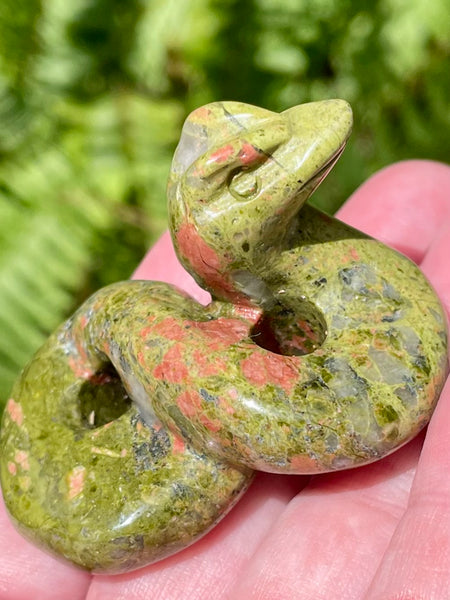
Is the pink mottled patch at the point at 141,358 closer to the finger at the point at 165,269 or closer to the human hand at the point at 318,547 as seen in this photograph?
the human hand at the point at 318,547

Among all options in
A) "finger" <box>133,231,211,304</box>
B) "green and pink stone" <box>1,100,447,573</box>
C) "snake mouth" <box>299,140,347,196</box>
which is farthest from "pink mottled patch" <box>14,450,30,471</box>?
"snake mouth" <box>299,140,347,196</box>

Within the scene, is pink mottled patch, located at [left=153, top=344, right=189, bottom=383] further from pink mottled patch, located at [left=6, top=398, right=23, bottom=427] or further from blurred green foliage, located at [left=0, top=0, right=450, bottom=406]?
blurred green foliage, located at [left=0, top=0, right=450, bottom=406]

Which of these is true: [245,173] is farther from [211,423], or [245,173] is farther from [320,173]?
[211,423]

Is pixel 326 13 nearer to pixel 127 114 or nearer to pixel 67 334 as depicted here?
pixel 127 114

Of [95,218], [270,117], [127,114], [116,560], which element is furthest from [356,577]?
[127,114]

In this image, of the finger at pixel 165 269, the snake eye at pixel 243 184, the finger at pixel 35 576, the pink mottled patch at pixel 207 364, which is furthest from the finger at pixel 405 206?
the finger at pixel 35 576
